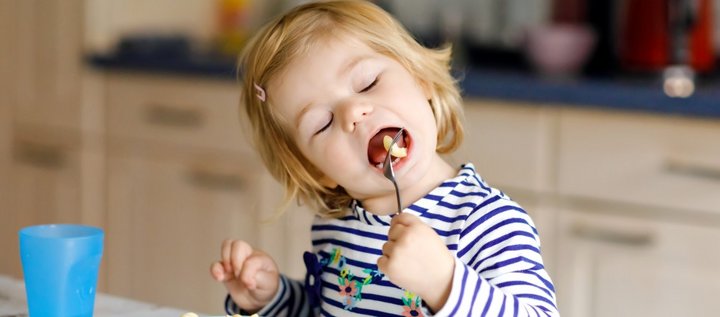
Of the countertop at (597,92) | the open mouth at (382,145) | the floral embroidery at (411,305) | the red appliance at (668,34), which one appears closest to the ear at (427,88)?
the open mouth at (382,145)

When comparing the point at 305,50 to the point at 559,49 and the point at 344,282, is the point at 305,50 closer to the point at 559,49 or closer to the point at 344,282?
the point at 344,282

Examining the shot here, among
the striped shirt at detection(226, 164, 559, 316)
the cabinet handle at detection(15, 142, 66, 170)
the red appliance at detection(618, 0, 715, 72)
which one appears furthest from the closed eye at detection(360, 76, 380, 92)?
the cabinet handle at detection(15, 142, 66, 170)

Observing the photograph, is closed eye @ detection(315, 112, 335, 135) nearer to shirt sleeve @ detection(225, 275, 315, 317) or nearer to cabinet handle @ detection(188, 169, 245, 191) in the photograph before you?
shirt sleeve @ detection(225, 275, 315, 317)

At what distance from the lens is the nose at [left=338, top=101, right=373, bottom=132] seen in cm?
106

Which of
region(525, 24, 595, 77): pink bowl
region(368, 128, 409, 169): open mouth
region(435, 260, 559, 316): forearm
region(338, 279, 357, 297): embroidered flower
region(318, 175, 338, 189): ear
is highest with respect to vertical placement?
region(525, 24, 595, 77): pink bowl

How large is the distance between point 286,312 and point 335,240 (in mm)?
110

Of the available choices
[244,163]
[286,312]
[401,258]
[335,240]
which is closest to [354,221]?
[335,240]

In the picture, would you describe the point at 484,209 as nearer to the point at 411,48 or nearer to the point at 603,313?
the point at 411,48

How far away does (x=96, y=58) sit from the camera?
2.89 metres

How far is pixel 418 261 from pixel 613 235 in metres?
1.33

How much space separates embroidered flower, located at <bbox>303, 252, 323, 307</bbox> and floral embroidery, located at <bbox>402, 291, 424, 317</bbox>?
132 mm

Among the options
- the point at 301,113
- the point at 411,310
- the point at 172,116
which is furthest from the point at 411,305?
the point at 172,116

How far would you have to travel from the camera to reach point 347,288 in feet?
3.82

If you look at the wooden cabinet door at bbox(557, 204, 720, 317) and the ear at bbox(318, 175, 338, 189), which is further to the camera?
the wooden cabinet door at bbox(557, 204, 720, 317)
